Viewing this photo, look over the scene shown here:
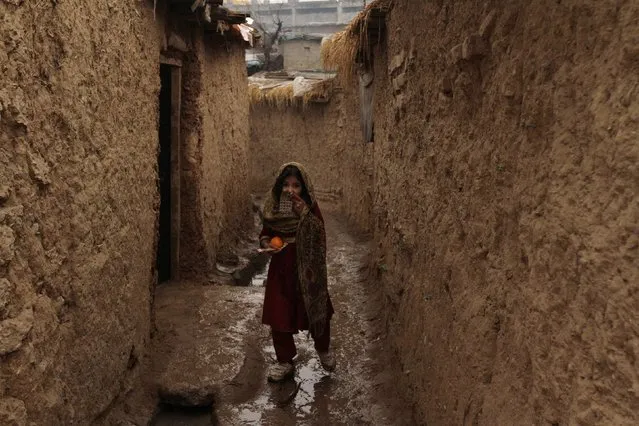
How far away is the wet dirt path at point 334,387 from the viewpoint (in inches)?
142

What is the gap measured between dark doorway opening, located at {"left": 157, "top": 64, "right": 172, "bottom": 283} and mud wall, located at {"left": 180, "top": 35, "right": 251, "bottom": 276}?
0.49 ft

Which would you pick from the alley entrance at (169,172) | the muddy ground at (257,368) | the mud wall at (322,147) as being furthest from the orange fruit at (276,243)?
the mud wall at (322,147)

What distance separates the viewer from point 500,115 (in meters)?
2.12

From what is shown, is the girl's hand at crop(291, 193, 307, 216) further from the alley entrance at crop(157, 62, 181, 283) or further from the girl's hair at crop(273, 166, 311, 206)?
the alley entrance at crop(157, 62, 181, 283)

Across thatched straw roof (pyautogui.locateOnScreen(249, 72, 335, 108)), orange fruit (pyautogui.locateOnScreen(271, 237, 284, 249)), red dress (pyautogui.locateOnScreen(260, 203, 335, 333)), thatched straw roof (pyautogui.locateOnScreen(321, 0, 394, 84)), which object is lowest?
red dress (pyautogui.locateOnScreen(260, 203, 335, 333))

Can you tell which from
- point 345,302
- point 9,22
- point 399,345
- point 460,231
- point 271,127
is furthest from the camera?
point 271,127

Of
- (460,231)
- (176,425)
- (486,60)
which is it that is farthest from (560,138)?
(176,425)

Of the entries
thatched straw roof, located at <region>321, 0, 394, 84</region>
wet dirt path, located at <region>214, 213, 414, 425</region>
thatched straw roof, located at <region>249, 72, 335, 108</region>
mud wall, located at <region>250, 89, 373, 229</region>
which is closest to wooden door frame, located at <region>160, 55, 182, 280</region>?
wet dirt path, located at <region>214, 213, 414, 425</region>

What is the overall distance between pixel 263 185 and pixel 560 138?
1174 cm

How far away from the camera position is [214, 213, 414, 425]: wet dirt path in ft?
11.8

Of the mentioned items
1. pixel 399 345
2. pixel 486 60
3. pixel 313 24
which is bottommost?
pixel 399 345

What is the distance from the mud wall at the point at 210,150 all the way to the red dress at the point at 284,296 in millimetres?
2151

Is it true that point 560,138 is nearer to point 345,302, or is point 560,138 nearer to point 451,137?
point 451,137

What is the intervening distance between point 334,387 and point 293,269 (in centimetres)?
86
